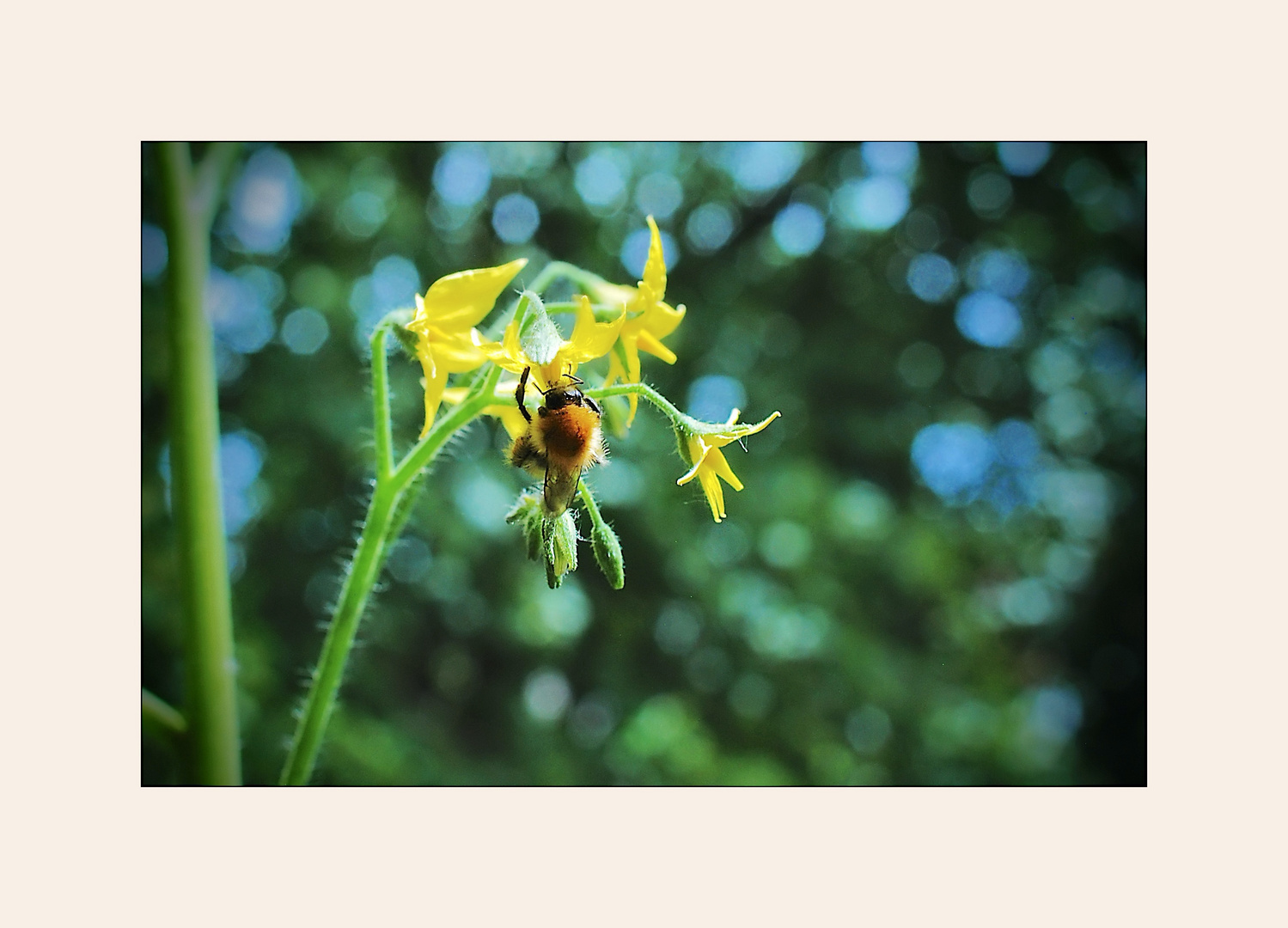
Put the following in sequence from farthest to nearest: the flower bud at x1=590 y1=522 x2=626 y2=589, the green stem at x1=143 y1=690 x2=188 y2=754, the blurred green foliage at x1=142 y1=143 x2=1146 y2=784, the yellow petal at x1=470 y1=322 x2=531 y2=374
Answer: the blurred green foliage at x1=142 y1=143 x2=1146 y2=784, the green stem at x1=143 y1=690 x2=188 y2=754, the flower bud at x1=590 y1=522 x2=626 y2=589, the yellow petal at x1=470 y1=322 x2=531 y2=374

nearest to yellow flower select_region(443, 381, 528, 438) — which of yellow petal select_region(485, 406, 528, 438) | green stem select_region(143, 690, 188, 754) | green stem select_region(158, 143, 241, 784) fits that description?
yellow petal select_region(485, 406, 528, 438)

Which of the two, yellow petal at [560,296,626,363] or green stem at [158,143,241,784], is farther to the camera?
green stem at [158,143,241,784]

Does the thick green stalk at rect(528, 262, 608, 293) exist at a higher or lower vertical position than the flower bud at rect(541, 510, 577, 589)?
higher

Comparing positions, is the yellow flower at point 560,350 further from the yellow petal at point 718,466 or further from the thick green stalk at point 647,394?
the yellow petal at point 718,466

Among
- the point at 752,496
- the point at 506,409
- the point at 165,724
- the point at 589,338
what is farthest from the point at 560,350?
the point at 752,496

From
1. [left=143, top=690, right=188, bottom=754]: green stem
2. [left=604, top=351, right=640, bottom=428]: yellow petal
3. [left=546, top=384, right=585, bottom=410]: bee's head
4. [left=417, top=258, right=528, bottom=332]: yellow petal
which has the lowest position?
[left=143, top=690, right=188, bottom=754]: green stem

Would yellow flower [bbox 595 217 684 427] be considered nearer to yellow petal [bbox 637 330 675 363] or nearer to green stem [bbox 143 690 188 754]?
yellow petal [bbox 637 330 675 363]

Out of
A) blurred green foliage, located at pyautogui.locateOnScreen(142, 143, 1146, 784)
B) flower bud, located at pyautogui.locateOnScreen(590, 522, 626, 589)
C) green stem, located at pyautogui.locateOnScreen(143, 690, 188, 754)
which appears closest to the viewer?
flower bud, located at pyautogui.locateOnScreen(590, 522, 626, 589)
